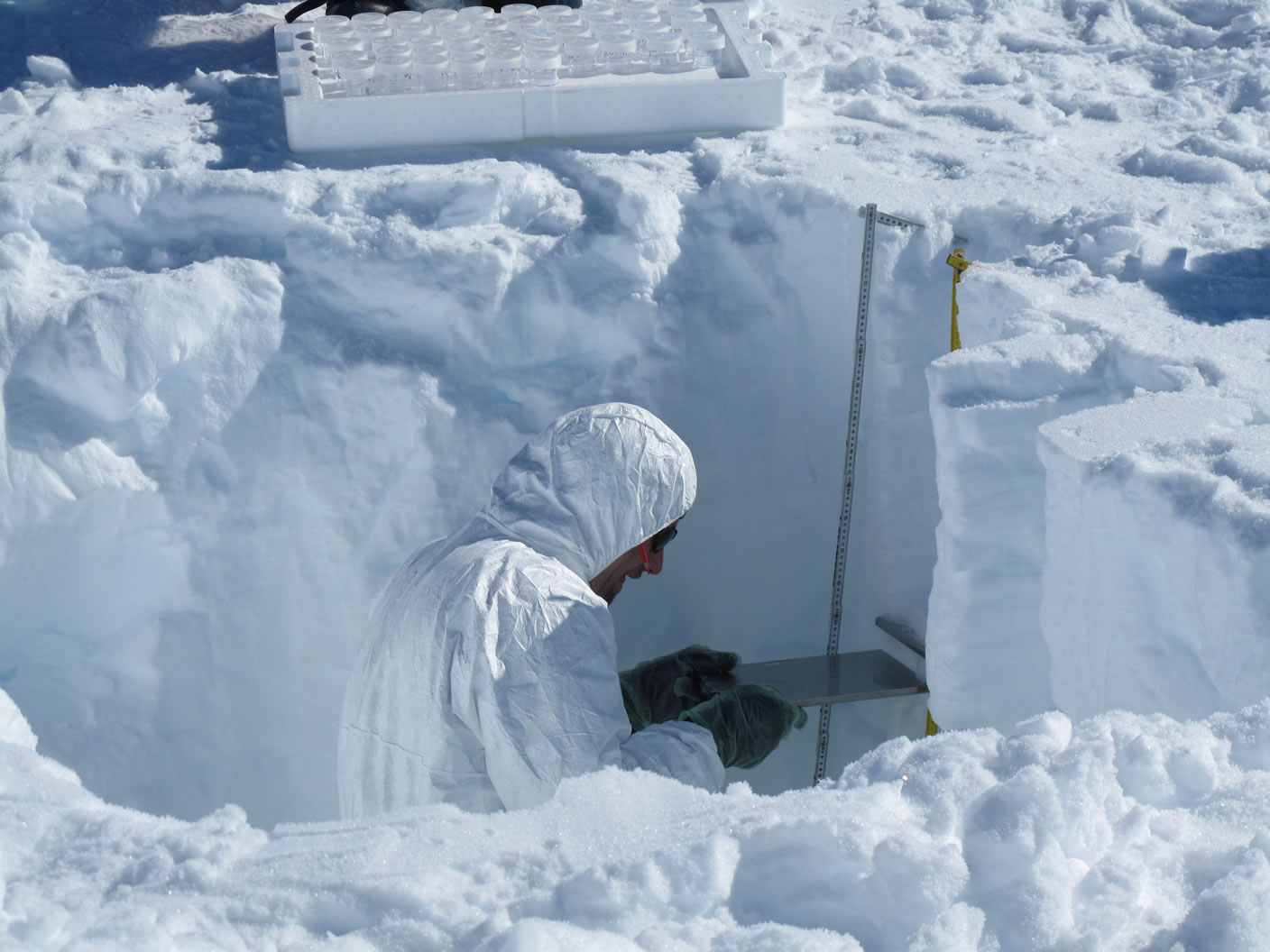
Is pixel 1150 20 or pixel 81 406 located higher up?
pixel 1150 20

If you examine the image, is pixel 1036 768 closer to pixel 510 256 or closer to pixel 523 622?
pixel 523 622

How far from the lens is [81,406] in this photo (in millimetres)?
3475

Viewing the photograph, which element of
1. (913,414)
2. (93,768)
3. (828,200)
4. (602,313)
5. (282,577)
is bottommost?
(93,768)

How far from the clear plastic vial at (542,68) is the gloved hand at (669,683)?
73.0 inches

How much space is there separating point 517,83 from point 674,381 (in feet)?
3.75

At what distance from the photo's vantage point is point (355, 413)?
364 cm

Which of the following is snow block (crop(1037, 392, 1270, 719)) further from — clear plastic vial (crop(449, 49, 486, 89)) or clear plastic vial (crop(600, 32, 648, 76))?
clear plastic vial (crop(449, 49, 486, 89))

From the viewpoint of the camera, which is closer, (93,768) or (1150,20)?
(93,768)

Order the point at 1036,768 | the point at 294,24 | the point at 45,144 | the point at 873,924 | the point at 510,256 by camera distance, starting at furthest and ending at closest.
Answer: the point at 294,24
the point at 45,144
the point at 510,256
the point at 1036,768
the point at 873,924

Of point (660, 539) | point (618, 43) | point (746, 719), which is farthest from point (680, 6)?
point (746, 719)

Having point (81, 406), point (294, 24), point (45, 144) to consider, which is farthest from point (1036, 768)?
point (294, 24)

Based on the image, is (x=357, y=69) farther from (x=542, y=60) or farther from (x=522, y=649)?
(x=522, y=649)

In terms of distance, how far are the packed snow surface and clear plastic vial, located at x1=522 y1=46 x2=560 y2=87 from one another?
0.68 feet

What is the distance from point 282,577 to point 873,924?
2405 mm
